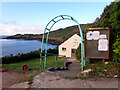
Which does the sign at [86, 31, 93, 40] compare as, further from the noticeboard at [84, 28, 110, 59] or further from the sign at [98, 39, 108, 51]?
the sign at [98, 39, 108, 51]

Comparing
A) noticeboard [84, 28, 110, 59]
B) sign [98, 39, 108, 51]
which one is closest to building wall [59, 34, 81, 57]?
noticeboard [84, 28, 110, 59]

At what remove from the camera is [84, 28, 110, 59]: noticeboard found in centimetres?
633

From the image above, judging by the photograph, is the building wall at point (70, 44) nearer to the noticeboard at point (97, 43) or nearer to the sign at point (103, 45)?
the noticeboard at point (97, 43)

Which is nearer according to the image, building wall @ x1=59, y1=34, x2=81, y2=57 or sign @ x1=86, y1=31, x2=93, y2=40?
sign @ x1=86, y1=31, x2=93, y2=40

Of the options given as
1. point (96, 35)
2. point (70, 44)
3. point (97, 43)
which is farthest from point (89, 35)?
point (70, 44)

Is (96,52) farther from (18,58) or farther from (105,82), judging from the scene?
(18,58)

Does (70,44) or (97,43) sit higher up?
(70,44)

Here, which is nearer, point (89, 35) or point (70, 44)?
point (89, 35)

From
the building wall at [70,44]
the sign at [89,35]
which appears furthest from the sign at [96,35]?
the building wall at [70,44]

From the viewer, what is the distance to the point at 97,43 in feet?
21.2

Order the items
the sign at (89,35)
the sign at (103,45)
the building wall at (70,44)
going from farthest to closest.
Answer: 1. the building wall at (70,44)
2. the sign at (89,35)
3. the sign at (103,45)

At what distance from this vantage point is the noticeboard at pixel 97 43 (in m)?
6.33

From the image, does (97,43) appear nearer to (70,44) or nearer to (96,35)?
(96,35)

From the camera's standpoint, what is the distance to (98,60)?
6660mm
